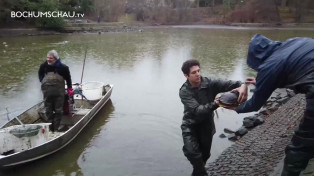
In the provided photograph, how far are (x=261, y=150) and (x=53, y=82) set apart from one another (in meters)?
4.71

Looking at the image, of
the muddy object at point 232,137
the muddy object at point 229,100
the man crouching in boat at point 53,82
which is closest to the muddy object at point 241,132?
the muddy object at point 232,137

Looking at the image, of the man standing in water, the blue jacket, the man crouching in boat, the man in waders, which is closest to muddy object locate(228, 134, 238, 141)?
the man standing in water

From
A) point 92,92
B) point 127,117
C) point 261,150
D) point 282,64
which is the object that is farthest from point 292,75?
point 92,92

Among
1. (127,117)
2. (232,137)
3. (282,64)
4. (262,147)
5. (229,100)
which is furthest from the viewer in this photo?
(127,117)

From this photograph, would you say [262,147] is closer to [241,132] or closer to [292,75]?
[241,132]

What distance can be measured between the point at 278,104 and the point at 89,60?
A: 14.7 meters

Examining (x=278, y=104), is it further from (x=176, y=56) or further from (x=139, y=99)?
(x=176, y=56)

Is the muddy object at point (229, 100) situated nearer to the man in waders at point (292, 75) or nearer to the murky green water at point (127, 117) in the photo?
the man in waders at point (292, 75)

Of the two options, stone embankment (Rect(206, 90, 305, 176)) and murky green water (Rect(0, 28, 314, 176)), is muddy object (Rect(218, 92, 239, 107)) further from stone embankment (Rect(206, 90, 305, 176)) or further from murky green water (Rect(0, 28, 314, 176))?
murky green water (Rect(0, 28, 314, 176))

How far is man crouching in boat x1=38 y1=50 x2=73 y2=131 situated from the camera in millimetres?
6988

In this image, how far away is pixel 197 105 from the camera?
4242mm

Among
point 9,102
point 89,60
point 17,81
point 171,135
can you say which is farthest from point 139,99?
point 89,60

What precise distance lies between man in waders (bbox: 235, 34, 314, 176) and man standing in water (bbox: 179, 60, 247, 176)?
0.98 m

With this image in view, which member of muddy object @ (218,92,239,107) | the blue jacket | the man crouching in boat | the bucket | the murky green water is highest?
the blue jacket
